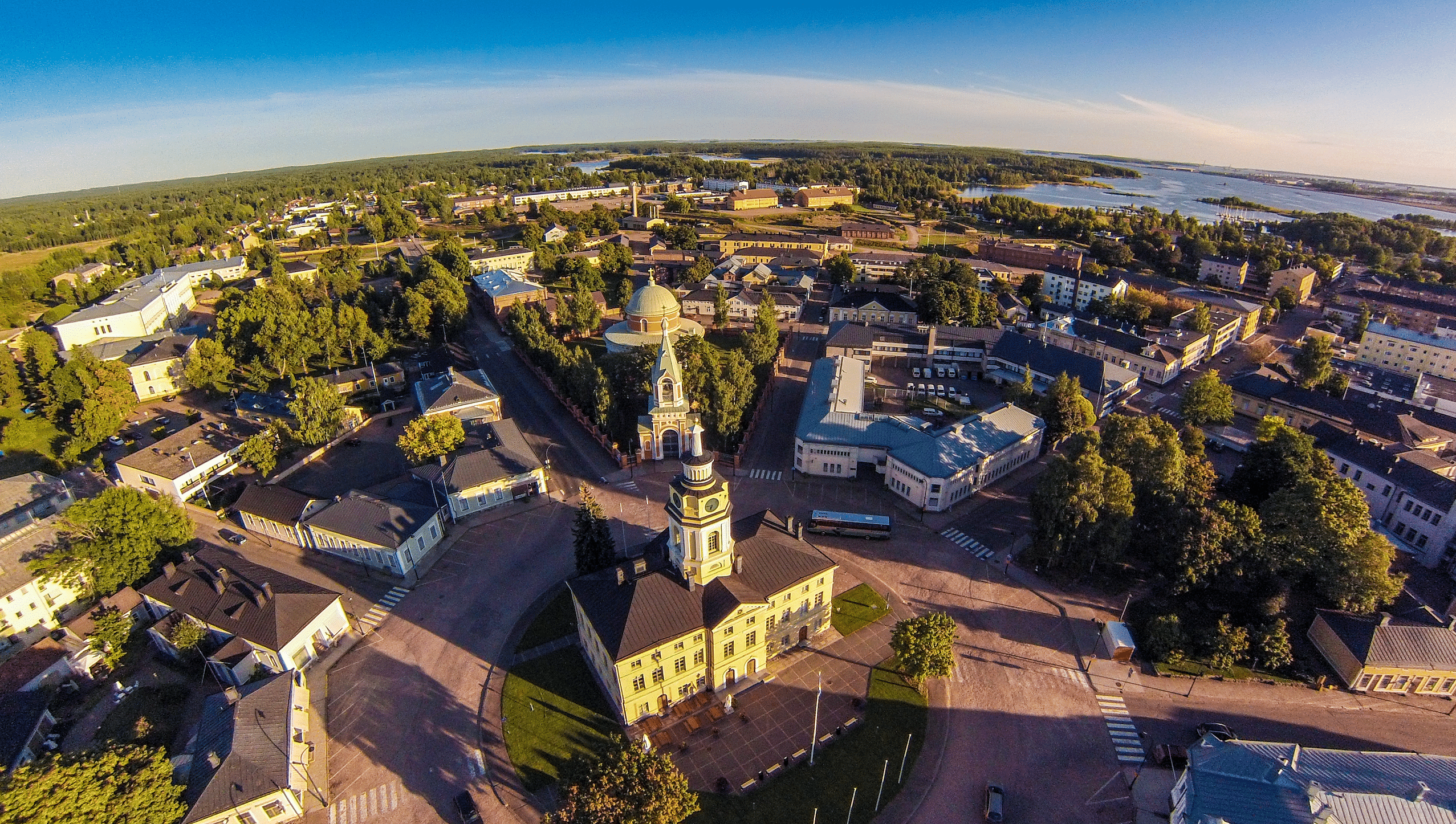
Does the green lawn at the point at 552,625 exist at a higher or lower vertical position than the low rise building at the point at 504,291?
lower

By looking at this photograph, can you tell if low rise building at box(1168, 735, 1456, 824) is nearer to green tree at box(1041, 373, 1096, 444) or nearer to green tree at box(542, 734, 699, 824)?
green tree at box(542, 734, 699, 824)

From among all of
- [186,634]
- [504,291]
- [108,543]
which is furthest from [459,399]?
[504,291]

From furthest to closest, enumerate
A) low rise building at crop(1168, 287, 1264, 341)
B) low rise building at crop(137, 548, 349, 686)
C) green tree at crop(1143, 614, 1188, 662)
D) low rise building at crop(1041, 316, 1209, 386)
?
low rise building at crop(1168, 287, 1264, 341)
low rise building at crop(1041, 316, 1209, 386)
green tree at crop(1143, 614, 1188, 662)
low rise building at crop(137, 548, 349, 686)

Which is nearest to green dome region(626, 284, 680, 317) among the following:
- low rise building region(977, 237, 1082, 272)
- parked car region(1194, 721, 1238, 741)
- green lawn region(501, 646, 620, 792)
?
green lawn region(501, 646, 620, 792)

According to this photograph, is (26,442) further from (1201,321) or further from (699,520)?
(1201,321)

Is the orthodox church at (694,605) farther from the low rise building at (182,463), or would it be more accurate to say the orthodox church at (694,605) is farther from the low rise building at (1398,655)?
the low rise building at (182,463)

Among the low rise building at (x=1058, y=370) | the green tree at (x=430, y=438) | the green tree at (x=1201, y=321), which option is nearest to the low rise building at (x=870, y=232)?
the green tree at (x=1201, y=321)

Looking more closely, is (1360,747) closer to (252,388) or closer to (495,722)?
(495,722)
